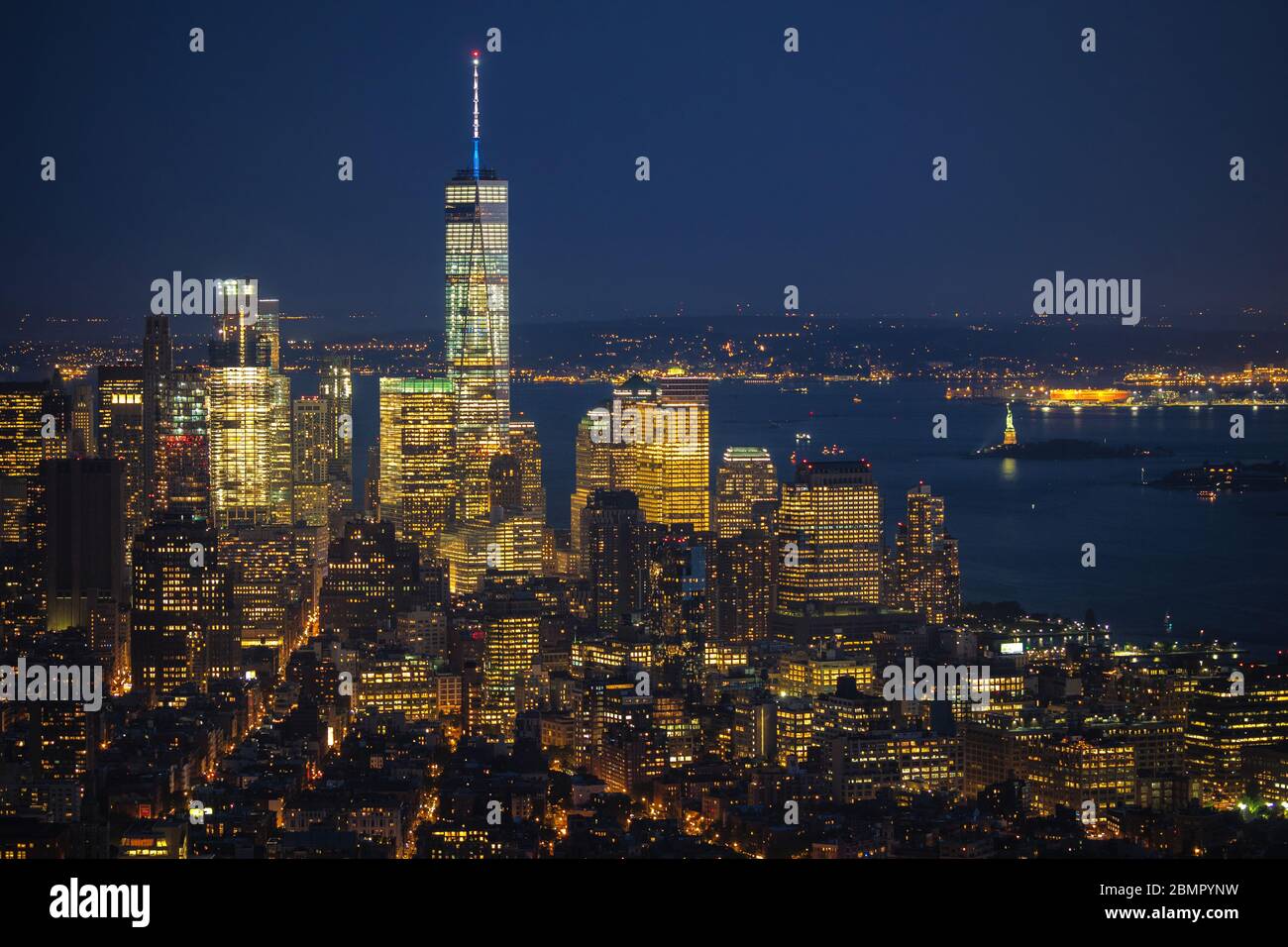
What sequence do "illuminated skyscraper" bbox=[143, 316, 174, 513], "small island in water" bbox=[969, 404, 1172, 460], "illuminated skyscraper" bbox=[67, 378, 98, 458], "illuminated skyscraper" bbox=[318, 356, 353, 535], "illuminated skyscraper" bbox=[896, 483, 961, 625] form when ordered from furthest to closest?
"illuminated skyscraper" bbox=[318, 356, 353, 535], "small island in water" bbox=[969, 404, 1172, 460], "illuminated skyscraper" bbox=[143, 316, 174, 513], "illuminated skyscraper" bbox=[67, 378, 98, 458], "illuminated skyscraper" bbox=[896, 483, 961, 625]

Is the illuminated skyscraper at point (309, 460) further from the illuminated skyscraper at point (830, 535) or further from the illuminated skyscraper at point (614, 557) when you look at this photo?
the illuminated skyscraper at point (830, 535)

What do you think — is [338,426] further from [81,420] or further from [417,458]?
[81,420]

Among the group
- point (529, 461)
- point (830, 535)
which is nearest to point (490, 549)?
point (830, 535)

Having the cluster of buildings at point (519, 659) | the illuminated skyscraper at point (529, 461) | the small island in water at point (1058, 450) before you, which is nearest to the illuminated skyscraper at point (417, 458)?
the cluster of buildings at point (519, 659)

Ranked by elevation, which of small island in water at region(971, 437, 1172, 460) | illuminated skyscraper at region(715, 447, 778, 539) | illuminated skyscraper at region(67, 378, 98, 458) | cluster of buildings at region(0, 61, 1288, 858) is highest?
illuminated skyscraper at region(67, 378, 98, 458)

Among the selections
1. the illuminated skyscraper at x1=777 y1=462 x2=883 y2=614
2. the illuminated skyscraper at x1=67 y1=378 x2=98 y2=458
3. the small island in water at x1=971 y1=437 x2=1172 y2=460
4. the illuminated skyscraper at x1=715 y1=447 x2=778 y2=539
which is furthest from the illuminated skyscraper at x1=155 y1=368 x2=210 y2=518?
the small island in water at x1=971 y1=437 x2=1172 y2=460

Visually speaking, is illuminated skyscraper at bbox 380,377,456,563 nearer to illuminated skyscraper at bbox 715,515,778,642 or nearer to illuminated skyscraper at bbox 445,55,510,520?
illuminated skyscraper at bbox 445,55,510,520

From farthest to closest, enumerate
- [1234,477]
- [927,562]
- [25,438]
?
1. [1234,477]
2. [25,438]
3. [927,562]
